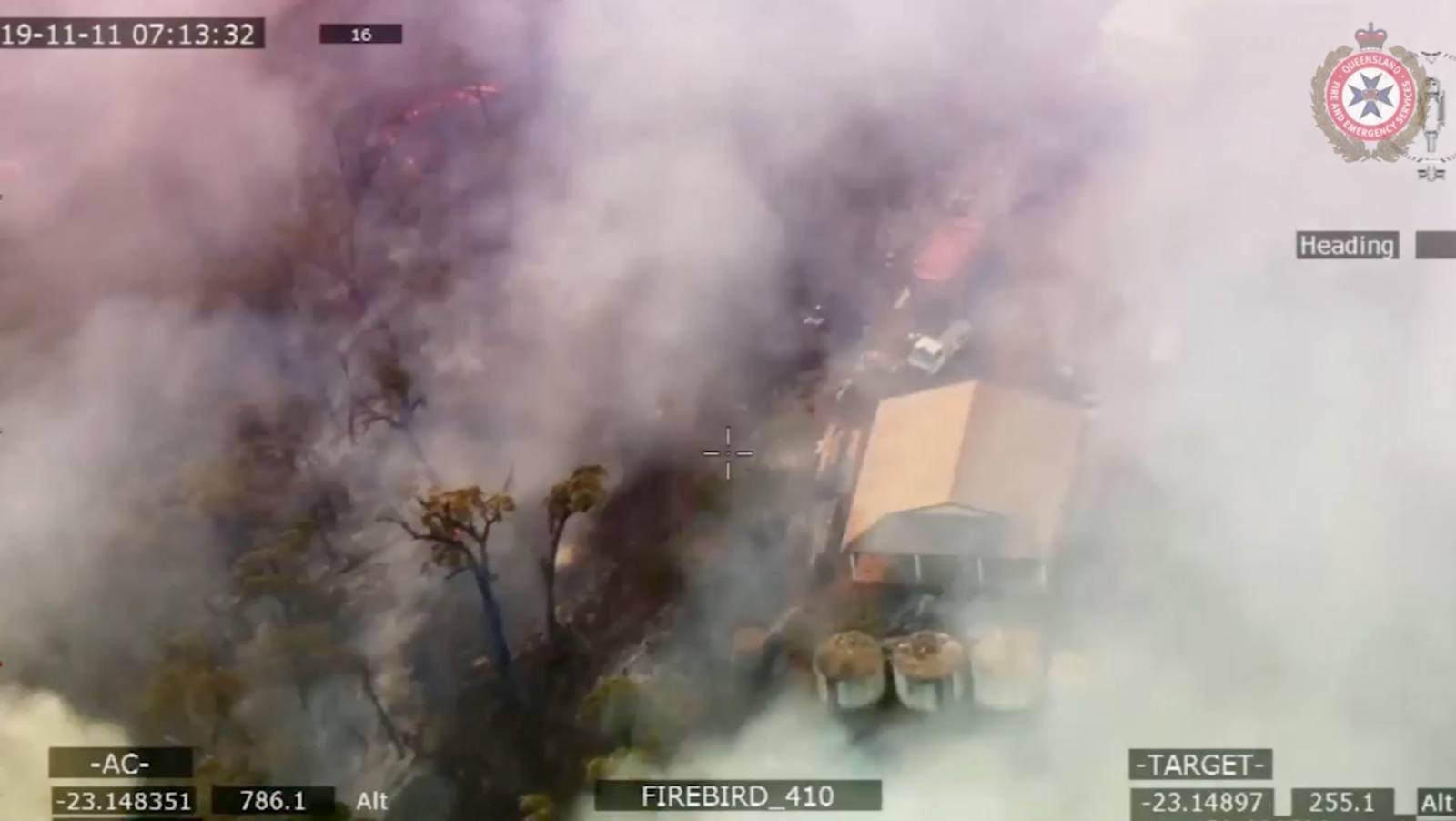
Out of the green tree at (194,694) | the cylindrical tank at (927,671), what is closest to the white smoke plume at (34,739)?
the green tree at (194,694)

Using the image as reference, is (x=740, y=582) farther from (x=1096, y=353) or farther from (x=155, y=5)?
(x=155, y=5)

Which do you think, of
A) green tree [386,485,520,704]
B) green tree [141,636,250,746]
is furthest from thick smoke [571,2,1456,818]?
green tree [141,636,250,746]

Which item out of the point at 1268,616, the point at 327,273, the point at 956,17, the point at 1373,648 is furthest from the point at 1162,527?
the point at 327,273

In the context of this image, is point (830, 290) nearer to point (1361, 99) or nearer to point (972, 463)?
point (972, 463)

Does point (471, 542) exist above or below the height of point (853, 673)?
above

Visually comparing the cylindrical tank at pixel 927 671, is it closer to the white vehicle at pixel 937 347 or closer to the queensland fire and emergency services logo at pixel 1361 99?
the white vehicle at pixel 937 347

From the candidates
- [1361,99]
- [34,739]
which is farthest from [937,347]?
[34,739]
